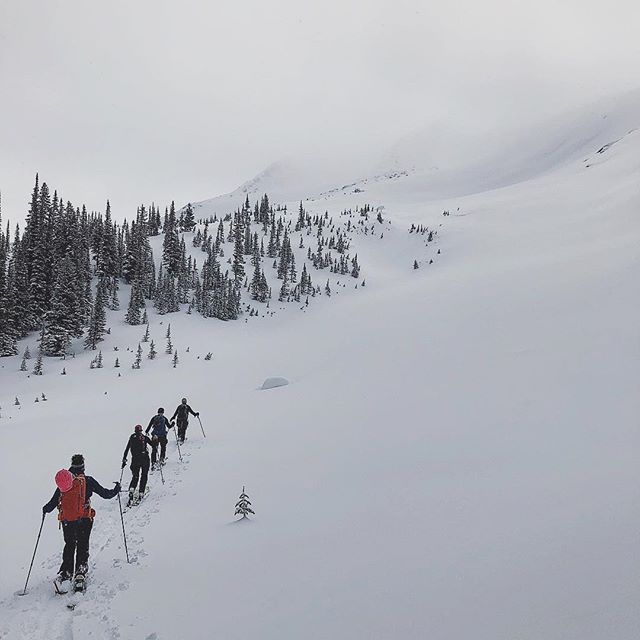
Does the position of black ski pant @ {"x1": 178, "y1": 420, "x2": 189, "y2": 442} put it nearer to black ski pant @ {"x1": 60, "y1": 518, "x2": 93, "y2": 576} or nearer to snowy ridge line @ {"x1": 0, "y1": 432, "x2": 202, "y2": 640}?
snowy ridge line @ {"x1": 0, "y1": 432, "x2": 202, "y2": 640}

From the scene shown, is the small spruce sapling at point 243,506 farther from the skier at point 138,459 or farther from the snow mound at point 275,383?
the snow mound at point 275,383

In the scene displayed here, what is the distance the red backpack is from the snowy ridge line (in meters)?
1.06

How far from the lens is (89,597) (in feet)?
20.0

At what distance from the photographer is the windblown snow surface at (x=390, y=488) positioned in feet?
16.1

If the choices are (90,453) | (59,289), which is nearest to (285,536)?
(90,453)

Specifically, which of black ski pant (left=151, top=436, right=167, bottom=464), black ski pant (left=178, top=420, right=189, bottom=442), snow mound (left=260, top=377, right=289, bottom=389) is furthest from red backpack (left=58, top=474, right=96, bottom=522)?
snow mound (left=260, top=377, right=289, bottom=389)

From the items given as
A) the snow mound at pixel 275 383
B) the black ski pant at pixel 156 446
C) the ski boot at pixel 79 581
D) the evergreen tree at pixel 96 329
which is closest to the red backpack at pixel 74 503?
the ski boot at pixel 79 581

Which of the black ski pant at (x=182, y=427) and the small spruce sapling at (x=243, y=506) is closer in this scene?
the small spruce sapling at (x=243, y=506)

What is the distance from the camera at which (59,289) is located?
123 ft

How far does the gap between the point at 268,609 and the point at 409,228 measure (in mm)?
66989

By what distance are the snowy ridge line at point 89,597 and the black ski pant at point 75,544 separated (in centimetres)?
35

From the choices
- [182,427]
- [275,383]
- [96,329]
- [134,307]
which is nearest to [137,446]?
[182,427]

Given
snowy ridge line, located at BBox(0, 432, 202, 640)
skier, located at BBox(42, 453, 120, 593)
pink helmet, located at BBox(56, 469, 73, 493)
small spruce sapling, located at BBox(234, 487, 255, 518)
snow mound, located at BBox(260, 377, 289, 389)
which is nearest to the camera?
snowy ridge line, located at BBox(0, 432, 202, 640)

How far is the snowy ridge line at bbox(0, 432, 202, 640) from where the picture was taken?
215 inches
